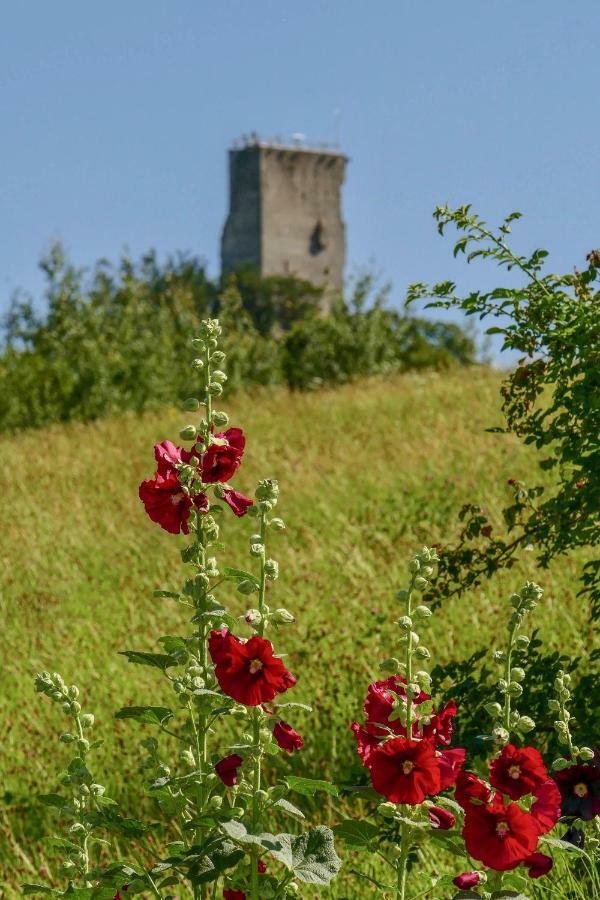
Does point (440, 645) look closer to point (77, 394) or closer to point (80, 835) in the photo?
point (80, 835)

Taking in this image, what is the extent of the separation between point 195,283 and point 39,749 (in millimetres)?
58151

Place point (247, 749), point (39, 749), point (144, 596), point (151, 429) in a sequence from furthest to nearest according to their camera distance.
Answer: point (151, 429)
point (144, 596)
point (39, 749)
point (247, 749)

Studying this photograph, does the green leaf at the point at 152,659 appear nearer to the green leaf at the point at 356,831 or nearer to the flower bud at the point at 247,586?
the flower bud at the point at 247,586

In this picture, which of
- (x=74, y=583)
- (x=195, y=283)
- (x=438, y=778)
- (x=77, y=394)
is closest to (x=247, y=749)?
(x=438, y=778)

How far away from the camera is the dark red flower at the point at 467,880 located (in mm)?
2428

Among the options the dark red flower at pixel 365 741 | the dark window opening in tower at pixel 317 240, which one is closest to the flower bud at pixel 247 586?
the dark red flower at pixel 365 741

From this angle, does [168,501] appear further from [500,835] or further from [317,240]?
[317,240]

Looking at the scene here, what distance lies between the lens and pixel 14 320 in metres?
23.4

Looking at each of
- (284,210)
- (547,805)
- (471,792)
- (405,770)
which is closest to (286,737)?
(405,770)

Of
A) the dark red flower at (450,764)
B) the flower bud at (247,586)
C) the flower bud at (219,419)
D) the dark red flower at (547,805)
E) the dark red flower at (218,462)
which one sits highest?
the flower bud at (219,419)

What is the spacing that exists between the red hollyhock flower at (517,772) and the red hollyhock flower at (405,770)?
0.14m

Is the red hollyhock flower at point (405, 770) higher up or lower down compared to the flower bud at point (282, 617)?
lower down

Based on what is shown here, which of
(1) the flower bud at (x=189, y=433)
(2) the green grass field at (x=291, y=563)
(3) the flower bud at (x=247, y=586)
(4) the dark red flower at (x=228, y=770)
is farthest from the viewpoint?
A: (2) the green grass field at (x=291, y=563)

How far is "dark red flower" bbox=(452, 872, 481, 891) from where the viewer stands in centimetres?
243
